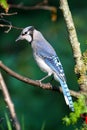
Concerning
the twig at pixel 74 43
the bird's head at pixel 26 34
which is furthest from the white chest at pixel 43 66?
the twig at pixel 74 43

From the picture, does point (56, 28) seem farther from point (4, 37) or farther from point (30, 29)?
point (30, 29)

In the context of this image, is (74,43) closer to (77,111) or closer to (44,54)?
(77,111)

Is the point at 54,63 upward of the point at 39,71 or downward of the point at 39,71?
upward

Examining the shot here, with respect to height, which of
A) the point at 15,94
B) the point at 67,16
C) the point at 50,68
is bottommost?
the point at 15,94

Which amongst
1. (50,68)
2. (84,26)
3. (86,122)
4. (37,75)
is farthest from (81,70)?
(84,26)

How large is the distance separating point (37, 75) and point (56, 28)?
92 centimetres

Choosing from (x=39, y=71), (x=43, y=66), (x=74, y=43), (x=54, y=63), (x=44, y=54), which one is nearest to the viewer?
(x=74, y=43)

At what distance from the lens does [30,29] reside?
18.9ft

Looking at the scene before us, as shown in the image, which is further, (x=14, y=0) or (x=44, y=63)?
(x=14, y=0)

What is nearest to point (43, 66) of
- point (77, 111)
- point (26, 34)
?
point (26, 34)

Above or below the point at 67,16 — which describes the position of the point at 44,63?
below

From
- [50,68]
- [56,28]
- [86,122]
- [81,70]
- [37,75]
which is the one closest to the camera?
[86,122]

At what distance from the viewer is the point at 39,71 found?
8.70 metres

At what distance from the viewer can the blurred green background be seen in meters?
8.66
